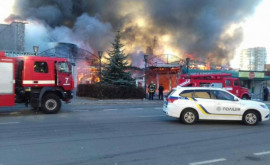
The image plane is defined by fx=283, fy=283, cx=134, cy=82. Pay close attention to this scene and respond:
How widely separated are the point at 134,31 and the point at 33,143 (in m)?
45.8

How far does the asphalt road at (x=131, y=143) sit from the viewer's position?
17.9 ft

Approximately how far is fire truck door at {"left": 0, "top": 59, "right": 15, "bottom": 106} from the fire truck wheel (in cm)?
132

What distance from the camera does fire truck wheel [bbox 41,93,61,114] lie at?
12578mm

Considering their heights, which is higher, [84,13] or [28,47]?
[84,13]

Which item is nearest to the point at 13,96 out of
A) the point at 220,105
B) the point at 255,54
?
the point at 220,105

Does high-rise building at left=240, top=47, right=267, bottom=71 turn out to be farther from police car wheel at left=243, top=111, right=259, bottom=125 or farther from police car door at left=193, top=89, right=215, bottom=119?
police car door at left=193, top=89, right=215, bottom=119

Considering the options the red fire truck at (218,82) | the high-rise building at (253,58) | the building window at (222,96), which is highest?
the high-rise building at (253,58)

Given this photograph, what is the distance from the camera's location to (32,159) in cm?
A: 537

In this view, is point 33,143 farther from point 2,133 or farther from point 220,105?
point 220,105

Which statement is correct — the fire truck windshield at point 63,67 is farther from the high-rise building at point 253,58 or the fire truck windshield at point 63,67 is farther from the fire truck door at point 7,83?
the high-rise building at point 253,58

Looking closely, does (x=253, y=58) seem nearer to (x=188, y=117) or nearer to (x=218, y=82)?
(x=218, y=82)

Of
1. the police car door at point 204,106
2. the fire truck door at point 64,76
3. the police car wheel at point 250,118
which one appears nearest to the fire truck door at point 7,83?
the fire truck door at point 64,76

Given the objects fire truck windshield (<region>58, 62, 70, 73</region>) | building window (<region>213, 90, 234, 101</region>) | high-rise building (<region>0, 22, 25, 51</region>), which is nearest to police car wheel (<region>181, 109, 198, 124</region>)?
building window (<region>213, 90, 234, 101</region>)

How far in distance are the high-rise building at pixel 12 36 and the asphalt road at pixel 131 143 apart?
18467 millimetres
